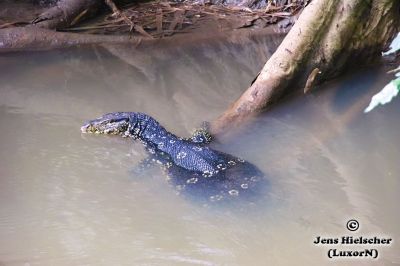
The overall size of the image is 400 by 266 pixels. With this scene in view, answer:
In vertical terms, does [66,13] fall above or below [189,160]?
above

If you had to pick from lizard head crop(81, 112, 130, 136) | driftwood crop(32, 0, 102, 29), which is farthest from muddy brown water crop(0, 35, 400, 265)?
driftwood crop(32, 0, 102, 29)

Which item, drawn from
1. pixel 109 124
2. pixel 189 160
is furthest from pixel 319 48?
pixel 109 124

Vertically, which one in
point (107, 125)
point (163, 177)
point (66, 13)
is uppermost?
point (66, 13)

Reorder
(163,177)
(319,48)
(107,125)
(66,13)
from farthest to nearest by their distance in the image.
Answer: (66,13), (319,48), (107,125), (163,177)

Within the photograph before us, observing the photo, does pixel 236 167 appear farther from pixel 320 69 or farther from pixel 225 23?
pixel 225 23

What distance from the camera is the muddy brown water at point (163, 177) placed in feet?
11.0

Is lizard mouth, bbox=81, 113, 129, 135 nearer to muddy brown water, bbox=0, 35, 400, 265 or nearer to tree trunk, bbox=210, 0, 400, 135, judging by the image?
muddy brown water, bbox=0, 35, 400, 265

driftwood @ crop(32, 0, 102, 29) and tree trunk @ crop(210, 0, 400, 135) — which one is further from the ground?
driftwood @ crop(32, 0, 102, 29)

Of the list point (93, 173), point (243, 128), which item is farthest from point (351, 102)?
point (93, 173)

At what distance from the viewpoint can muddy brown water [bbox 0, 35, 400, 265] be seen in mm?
3354

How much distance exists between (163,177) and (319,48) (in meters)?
2.62

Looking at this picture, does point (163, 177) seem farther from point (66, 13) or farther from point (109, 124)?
point (66, 13)

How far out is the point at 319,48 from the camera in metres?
5.60

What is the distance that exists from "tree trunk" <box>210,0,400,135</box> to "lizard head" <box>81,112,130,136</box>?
2.94ft
